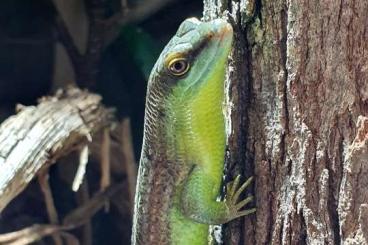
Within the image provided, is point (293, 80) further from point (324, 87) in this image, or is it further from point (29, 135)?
point (29, 135)

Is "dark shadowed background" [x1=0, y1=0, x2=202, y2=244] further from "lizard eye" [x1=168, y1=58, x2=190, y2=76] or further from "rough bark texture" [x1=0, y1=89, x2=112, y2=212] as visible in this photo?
"lizard eye" [x1=168, y1=58, x2=190, y2=76]

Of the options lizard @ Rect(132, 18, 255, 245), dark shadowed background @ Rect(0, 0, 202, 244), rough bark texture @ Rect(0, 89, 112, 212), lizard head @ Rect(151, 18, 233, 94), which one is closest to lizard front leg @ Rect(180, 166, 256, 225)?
lizard @ Rect(132, 18, 255, 245)

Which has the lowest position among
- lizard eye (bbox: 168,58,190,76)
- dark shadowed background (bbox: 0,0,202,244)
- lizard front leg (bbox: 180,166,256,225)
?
lizard front leg (bbox: 180,166,256,225)

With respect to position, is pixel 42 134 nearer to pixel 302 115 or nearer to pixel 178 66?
pixel 178 66

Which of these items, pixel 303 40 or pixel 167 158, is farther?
pixel 167 158

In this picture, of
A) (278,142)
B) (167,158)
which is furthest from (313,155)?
(167,158)

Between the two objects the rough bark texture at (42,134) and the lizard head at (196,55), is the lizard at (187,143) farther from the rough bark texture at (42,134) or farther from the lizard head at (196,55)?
the rough bark texture at (42,134)

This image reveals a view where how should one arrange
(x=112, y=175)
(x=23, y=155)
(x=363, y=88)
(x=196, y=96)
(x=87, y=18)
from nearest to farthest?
(x=363, y=88) → (x=196, y=96) → (x=23, y=155) → (x=112, y=175) → (x=87, y=18)
